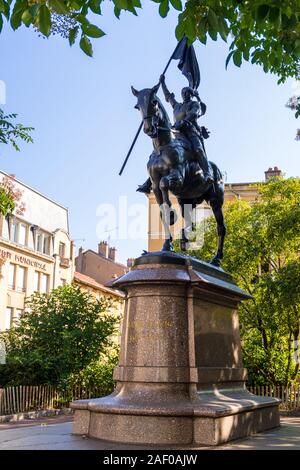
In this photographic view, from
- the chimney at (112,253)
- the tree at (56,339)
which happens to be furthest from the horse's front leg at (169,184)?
the chimney at (112,253)

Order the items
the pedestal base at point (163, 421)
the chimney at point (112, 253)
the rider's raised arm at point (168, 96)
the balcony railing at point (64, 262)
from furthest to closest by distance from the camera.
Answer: the chimney at point (112, 253)
the balcony railing at point (64, 262)
the rider's raised arm at point (168, 96)
the pedestal base at point (163, 421)

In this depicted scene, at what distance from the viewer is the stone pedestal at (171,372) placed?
292 inches

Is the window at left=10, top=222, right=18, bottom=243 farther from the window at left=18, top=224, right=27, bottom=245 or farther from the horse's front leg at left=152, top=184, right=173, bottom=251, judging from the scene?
the horse's front leg at left=152, top=184, right=173, bottom=251

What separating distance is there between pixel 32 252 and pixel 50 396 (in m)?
22.4

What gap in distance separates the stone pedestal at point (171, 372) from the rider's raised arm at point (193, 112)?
9.85 ft

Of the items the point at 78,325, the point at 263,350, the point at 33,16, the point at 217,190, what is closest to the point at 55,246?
the point at 78,325

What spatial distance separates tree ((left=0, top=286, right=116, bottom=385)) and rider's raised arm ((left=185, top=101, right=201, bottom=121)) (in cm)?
1697

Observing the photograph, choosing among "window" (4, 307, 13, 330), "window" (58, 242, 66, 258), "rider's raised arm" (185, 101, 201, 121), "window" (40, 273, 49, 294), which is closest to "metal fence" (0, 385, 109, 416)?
"rider's raised arm" (185, 101, 201, 121)

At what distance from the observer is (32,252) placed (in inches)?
1836

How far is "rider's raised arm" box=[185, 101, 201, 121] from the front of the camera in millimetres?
10745

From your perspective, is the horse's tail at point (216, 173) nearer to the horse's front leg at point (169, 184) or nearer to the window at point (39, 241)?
the horse's front leg at point (169, 184)

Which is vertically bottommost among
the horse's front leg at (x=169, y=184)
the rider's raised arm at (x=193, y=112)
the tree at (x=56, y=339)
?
the tree at (x=56, y=339)

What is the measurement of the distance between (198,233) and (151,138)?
17.5 m
